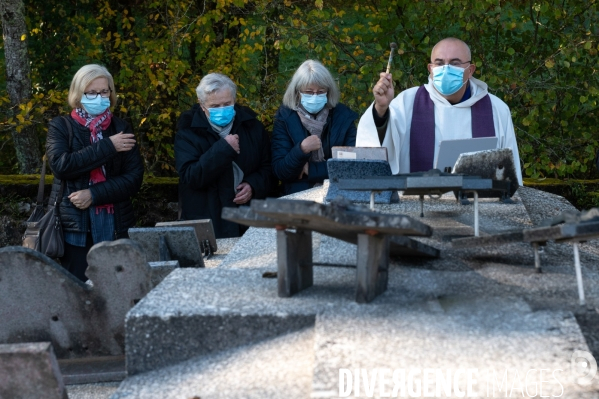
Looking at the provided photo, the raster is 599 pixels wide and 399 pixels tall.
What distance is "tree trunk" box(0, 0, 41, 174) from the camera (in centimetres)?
931

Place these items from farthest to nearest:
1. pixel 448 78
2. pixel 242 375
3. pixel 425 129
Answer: pixel 425 129 → pixel 448 78 → pixel 242 375

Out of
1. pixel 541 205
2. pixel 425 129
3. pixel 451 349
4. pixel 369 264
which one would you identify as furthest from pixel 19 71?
pixel 451 349

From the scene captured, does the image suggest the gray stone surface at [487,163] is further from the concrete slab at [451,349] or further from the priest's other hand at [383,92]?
the concrete slab at [451,349]

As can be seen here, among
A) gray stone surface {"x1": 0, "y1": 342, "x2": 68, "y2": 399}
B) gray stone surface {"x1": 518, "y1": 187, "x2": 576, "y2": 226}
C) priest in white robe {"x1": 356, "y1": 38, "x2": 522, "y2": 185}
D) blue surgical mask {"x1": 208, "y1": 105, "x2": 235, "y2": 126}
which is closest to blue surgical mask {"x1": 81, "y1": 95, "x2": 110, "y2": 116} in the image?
blue surgical mask {"x1": 208, "y1": 105, "x2": 235, "y2": 126}

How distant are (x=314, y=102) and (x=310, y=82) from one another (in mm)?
148

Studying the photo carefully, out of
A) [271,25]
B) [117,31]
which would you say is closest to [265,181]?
[271,25]

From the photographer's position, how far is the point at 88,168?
6461 mm

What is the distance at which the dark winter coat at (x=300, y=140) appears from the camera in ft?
22.6

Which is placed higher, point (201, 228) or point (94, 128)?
point (94, 128)

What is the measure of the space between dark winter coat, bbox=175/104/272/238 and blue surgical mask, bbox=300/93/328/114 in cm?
43

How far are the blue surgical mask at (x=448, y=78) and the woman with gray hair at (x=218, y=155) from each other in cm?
144

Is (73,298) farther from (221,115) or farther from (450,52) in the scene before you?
(450,52)

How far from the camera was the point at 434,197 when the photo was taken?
6223mm

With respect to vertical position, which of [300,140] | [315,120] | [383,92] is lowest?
[300,140]
